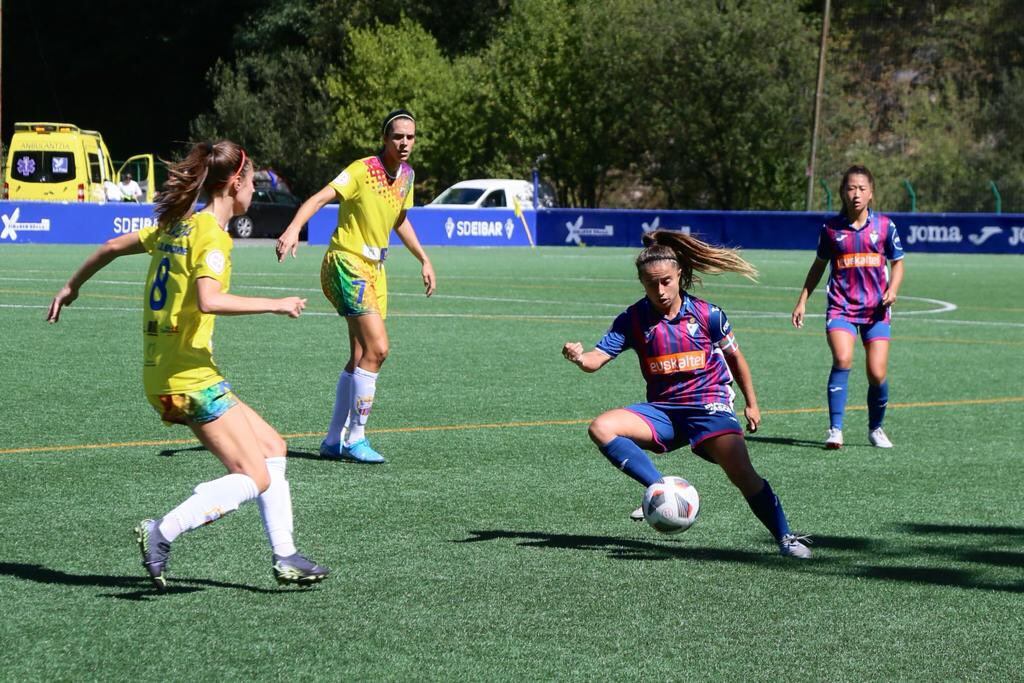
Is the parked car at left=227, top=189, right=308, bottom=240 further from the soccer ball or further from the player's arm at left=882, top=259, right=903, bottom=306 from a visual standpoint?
the soccer ball

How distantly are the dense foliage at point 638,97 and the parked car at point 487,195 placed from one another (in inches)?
304

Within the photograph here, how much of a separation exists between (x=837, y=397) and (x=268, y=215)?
128ft

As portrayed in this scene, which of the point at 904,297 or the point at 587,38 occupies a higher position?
the point at 587,38

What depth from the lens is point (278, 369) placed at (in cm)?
1348

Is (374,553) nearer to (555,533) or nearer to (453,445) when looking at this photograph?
(555,533)

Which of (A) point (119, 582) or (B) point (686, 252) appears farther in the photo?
(B) point (686, 252)

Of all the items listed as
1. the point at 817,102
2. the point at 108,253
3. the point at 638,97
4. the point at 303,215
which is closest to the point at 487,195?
the point at 638,97

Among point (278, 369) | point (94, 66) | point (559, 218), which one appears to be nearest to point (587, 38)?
point (559, 218)

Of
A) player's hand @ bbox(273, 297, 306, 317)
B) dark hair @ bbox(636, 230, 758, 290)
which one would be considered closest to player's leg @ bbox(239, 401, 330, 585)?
player's hand @ bbox(273, 297, 306, 317)

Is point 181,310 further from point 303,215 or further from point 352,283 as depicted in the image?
point 303,215

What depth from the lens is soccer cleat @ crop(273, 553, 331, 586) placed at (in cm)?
568

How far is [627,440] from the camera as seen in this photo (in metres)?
6.72

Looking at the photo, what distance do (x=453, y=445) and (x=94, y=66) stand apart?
63508 millimetres

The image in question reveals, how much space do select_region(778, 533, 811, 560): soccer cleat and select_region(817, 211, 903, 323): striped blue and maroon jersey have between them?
381cm
